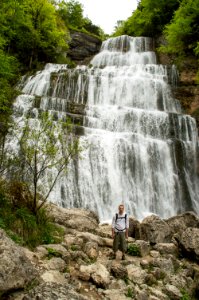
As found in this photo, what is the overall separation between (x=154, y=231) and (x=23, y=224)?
13.9ft

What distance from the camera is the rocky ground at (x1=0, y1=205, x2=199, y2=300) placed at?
4.81 metres

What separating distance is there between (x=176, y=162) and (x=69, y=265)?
41.3 feet

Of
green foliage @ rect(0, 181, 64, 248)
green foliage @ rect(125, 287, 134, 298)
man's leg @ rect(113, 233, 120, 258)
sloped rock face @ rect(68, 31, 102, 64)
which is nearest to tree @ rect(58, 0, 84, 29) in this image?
sloped rock face @ rect(68, 31, 102, 64)

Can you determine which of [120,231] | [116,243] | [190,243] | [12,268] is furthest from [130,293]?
[190,243]

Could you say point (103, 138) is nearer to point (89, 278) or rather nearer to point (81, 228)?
point (81, 228)

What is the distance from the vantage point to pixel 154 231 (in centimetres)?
930

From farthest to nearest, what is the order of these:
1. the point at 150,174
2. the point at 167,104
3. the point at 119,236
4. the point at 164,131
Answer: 1. the point at 167,104
2. the point at 164,131
3. the point at 150,174
4. the point at 119,236

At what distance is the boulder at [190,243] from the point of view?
8.37 metres

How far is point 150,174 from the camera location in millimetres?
16844

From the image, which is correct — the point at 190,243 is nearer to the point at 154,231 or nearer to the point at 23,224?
the point at 154,231

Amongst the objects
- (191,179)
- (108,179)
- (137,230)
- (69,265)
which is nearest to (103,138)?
(108,179)

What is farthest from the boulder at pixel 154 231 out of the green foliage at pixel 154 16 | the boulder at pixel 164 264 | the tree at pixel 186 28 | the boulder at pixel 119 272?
the green foliage at pixel 154 16

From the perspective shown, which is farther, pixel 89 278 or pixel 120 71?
pixel 120 71

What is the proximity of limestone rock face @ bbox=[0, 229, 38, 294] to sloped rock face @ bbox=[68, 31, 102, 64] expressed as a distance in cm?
3083
